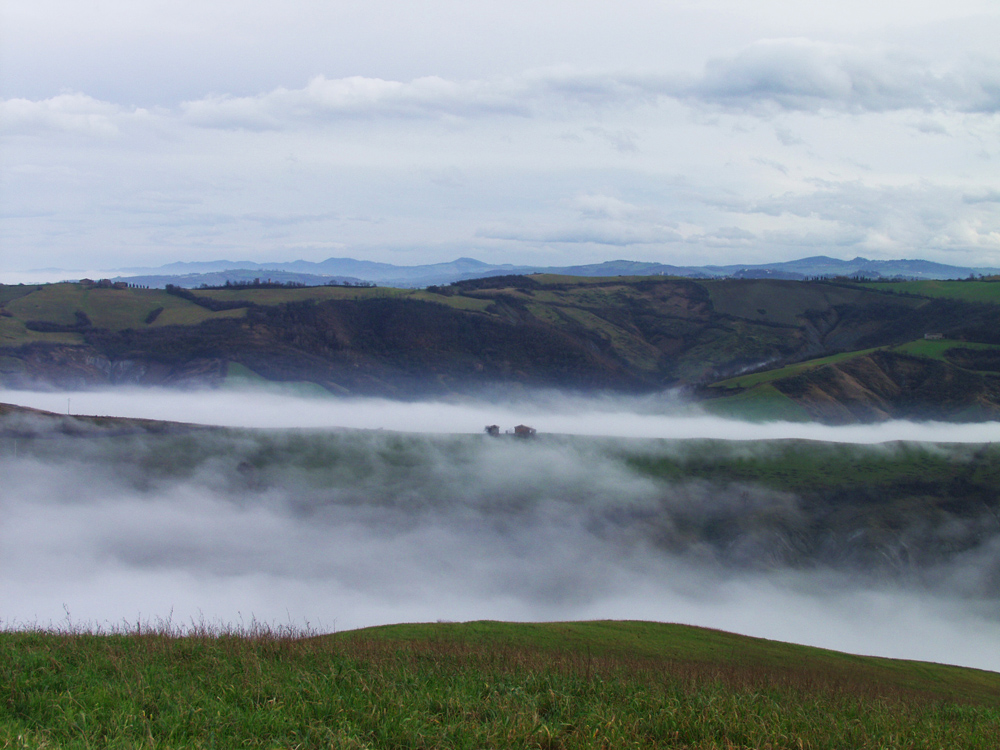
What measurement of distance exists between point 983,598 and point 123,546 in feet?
458

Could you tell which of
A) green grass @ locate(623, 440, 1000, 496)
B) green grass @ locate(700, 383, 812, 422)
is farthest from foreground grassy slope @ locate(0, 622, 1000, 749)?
green grass @ locate(700, 383, 812, 422)

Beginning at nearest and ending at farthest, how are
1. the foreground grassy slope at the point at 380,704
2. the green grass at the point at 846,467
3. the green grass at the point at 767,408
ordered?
the foreground grassy slope at the point at 380,704, the green grass at the point at 846,467, the green grass at the point at 767,408

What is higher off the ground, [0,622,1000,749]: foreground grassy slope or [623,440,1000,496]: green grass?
[0,622,1000,749]: foreground grassy slope

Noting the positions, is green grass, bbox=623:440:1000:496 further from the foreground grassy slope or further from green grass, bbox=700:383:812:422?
the foreground grassy slope

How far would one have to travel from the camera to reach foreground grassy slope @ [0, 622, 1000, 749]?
1104cm

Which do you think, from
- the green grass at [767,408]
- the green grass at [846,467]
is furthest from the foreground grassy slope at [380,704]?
the green grass at [767,408]

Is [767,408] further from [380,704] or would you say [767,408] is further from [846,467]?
→ [380,704]

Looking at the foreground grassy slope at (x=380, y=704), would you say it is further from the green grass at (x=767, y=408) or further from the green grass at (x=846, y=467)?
the green grass at (x=767, y=408)

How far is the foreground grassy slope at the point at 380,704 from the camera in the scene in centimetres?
1104

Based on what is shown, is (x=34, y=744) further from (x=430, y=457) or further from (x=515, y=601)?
(x=430, y=457)

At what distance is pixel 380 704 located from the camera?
40.3ft

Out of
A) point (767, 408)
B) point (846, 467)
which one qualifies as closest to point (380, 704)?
point (846, 467)

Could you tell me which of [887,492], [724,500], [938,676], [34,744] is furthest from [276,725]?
[887,492]

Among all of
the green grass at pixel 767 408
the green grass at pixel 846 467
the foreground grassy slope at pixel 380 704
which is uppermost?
the foreground grassy slope at pixel 380 704
